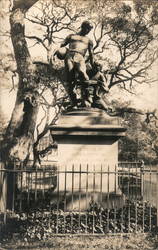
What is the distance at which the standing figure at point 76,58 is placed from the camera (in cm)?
907

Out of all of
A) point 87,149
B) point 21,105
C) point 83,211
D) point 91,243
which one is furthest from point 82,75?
point 21,105

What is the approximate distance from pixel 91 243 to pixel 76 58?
4.59 m

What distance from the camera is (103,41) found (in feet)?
58.8

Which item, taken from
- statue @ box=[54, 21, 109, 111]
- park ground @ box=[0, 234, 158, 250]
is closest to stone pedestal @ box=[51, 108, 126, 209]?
statue @ box=[54, 21, 109, 111]

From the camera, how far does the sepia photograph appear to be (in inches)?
274

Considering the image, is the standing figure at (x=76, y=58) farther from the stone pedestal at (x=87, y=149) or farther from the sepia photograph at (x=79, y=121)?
the stone pedestal at (x=87, y=149)

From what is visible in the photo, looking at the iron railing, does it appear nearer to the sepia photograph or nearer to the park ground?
the sepia photograph

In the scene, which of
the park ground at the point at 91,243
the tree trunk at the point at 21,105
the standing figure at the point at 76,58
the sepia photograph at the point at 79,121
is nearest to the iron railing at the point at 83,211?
the sepia photograph at the point at 79,121

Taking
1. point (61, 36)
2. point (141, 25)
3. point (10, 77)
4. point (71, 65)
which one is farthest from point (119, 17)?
point (71, 65)

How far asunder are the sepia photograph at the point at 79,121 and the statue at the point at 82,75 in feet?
0.08

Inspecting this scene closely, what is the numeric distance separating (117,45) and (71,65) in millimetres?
8959

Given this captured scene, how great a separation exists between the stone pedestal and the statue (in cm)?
71

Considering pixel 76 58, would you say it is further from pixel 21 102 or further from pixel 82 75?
pixel 21 102

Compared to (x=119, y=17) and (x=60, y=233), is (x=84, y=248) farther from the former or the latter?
(x=119, y=17)
